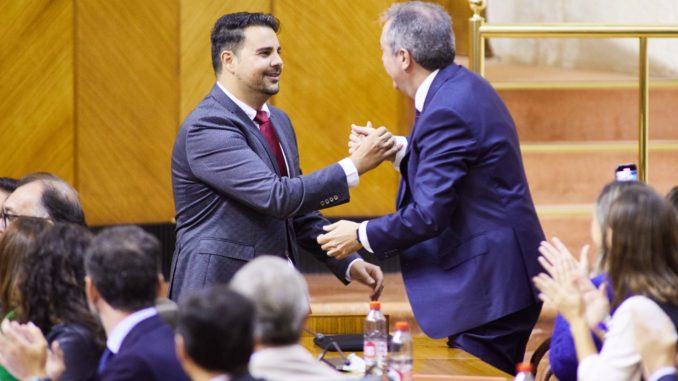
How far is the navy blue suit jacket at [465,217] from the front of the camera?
3.52 meters

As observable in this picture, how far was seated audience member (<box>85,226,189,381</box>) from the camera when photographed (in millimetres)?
2648

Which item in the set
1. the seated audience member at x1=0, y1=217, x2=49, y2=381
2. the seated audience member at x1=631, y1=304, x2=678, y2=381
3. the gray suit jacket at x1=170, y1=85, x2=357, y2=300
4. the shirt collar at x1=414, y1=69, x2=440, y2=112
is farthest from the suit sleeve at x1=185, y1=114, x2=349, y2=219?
the seated audience member at x1=631, y1=304, x2=678, y2=381

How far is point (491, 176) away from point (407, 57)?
0.43m

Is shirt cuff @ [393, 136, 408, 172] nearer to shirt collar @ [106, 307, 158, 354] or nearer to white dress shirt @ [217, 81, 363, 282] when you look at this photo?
white dress shirt @ [217, 81, 363, 282]

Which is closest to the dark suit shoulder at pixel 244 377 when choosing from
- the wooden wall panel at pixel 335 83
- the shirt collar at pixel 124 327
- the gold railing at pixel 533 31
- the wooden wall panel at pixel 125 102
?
the shirt collar at pixel 124 327

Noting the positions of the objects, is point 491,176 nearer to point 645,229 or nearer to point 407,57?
point 407,57

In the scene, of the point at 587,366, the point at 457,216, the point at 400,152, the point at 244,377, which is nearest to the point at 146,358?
the point at 244,377

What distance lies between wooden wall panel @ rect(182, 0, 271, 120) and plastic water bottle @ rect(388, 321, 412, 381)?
3.09m

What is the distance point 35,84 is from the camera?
19.5 feet

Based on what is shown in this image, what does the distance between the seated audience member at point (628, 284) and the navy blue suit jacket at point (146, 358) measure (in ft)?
3.25

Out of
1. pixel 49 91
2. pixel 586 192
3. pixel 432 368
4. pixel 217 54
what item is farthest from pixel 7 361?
pixel 586 192

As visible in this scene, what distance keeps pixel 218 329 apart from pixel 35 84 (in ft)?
13.1

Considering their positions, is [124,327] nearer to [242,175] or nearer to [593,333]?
[242,175]

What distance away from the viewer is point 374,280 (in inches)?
157
